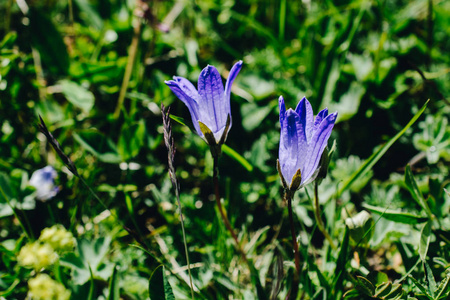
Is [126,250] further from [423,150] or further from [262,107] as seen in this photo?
[423,150]

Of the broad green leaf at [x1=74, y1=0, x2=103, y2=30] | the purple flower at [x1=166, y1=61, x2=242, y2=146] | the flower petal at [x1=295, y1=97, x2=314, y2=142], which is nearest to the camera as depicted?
the flower petal at [x1=295, y1=97, x2=314, y2=142]

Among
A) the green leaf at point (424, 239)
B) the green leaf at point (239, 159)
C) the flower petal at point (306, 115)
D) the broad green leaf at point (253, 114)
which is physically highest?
the flower petal at point (306, 115)

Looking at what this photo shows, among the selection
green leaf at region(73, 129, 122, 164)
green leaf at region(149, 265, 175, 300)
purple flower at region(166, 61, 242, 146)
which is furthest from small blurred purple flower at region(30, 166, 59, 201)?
purple flower at region(166, 61, 242, 146)

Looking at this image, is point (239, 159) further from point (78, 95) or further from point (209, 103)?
point (78, 95)

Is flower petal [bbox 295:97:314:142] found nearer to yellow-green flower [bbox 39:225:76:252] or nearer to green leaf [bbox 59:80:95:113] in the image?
yellow-green flower [bbox 39:225:76:252]

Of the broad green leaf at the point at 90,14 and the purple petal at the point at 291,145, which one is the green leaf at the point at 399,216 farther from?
the broad green leaf at the point at 90,14

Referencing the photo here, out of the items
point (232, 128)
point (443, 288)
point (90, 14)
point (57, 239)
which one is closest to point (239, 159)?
point (232, 128)

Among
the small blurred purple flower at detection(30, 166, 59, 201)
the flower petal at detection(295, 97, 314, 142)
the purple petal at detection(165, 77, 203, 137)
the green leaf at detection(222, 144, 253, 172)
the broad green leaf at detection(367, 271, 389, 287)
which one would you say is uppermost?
the purple petal at detection(165, 77, 203, 137)

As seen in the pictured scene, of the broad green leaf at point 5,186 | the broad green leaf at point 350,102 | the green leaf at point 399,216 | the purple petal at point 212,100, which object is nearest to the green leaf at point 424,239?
the green leaf at point 399,216
